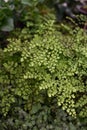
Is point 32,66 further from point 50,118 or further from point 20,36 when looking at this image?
point 20,36

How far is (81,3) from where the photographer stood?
3496 mm

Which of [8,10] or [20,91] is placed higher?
[8,10]

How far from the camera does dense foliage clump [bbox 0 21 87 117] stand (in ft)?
6.83

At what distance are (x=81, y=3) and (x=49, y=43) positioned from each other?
4.89 ft

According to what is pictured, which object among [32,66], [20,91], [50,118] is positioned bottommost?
[50,118]

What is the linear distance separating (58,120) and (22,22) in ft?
3.46

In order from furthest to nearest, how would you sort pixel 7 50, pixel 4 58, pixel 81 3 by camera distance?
pixel 81 3, pixel 4 58, pixel 7 50

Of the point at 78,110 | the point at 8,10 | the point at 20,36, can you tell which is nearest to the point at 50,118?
the point at 78,110

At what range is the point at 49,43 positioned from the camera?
2.14m

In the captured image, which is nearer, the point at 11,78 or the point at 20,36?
the point at 11,78

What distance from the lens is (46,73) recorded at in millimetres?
2127

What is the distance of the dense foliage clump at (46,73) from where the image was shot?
2082 mm

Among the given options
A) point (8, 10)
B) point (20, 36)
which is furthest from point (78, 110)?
point (8, 10)

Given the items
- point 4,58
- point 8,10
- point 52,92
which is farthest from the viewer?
point 8,10
